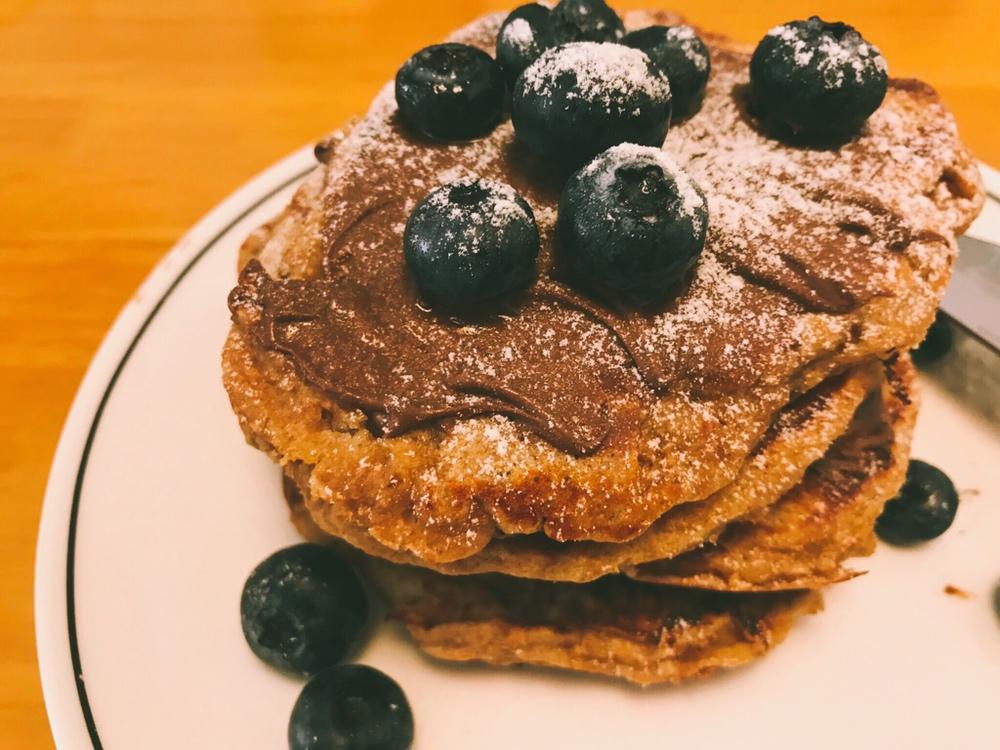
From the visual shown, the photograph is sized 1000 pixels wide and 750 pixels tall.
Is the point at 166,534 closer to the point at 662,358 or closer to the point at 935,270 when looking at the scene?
the point at 662,358

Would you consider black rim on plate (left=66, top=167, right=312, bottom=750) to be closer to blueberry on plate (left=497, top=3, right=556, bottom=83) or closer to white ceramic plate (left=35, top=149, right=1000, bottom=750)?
white ceramic plate (left=35, top=149, right=1000, bottom=750)

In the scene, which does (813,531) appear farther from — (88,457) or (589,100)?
(88,457)

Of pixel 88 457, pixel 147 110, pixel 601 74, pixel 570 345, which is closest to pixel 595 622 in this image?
pixel 570 345

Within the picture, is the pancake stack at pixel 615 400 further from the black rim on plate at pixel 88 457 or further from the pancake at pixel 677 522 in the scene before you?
the black rim on plate at pixel 88 457

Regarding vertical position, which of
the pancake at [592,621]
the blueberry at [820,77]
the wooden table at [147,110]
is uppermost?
the blueberry at [820,77]

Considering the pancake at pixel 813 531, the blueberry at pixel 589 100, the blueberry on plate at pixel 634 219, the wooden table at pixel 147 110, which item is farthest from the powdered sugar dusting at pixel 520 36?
the wooden table at pixel 147 110

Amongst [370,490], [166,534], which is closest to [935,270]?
[370,490]
